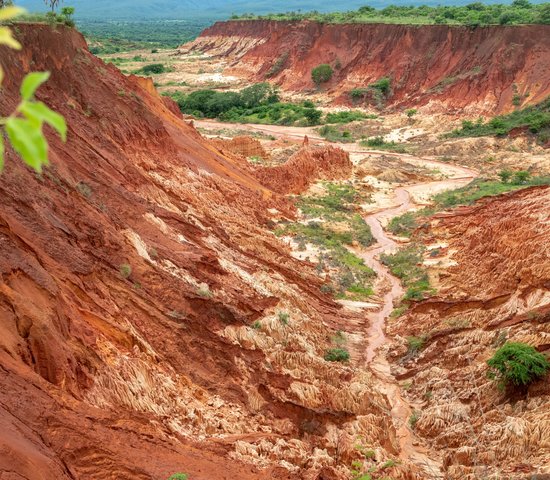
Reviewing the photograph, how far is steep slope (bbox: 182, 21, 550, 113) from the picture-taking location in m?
52.2

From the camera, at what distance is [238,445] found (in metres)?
9.39

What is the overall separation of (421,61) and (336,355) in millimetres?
51399

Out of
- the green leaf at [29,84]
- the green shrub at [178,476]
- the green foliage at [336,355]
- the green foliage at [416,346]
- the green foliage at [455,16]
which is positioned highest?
the green foliage at [455,16]

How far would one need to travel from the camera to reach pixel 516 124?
149 ft

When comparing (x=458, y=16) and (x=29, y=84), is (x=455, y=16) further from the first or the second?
(x=29, y=84)

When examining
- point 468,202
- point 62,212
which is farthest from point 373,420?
point 468,202

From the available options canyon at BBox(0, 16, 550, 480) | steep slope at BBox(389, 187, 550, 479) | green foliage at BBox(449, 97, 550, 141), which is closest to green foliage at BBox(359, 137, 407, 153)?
green foliage at BBox(449, 97, 550, 141)

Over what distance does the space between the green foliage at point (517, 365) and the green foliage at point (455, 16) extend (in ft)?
159

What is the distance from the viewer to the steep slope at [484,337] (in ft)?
35.2

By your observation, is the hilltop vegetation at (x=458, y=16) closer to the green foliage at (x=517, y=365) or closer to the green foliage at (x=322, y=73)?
the green foliage at (x=322, y=73)

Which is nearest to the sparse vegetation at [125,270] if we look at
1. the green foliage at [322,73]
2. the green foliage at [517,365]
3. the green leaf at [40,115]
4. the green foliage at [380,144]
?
the green foliage at [517,365]

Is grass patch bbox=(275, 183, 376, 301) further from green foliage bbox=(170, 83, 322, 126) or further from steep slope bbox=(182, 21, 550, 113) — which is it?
steep slope bbox=(182, 21, 550, 113)

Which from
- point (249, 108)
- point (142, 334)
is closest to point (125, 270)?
point (142, 334)

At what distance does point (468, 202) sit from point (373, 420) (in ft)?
66.0
